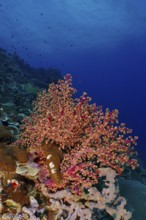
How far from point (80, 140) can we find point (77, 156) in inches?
15.6

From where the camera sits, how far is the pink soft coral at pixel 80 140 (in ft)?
12.5

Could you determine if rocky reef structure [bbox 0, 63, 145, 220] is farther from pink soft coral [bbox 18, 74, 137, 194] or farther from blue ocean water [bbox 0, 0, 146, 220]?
blue ocean water [bbox 0, 0, 146, 220]

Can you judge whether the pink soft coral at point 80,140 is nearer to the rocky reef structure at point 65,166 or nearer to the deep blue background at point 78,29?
the rocky reef structure at point 65,166

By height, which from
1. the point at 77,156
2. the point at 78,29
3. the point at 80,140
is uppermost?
the point at 78,29

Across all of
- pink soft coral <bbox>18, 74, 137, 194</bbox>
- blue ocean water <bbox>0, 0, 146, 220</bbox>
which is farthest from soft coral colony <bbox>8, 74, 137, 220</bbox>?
blue ocean water <bbox>0, 0, 146, 220</bbox>

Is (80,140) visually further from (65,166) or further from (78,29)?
(78,29)

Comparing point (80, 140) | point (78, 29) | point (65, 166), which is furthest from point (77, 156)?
point (78, 29)

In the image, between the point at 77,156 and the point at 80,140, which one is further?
the point at 80,140

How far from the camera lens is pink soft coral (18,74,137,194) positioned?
3.82 m

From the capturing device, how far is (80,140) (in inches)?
163

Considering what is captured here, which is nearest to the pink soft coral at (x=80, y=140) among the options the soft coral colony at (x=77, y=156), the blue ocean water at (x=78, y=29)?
the soft coral colony at (x=77, y=156)

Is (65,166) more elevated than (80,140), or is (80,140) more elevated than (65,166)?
(80,140)

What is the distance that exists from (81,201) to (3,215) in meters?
1.27

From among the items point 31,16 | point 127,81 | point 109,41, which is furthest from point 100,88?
point 31,16
